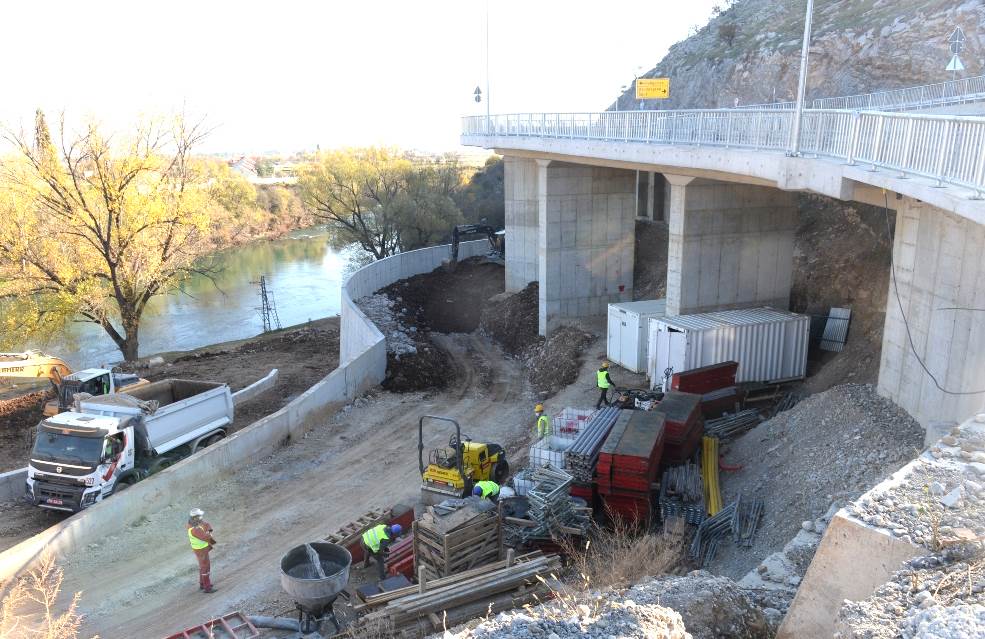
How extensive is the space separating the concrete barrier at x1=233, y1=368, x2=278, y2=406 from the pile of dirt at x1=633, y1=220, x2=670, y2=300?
14.7 m

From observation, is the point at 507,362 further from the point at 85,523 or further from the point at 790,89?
the point at 790,89

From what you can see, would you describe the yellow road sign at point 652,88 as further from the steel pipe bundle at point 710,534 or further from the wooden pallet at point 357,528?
the wooden pallet at point 357,528

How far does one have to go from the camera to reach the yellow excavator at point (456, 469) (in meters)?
13.5

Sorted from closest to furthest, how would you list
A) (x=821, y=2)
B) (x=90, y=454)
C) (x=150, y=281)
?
(x=90, y=454) → (x=150, y=281) → (x=821, y=2)

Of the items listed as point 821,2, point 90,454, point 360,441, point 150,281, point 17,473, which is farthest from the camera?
point 821,2

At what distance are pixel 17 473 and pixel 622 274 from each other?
69.0 ft

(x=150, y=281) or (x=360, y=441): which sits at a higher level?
(x=150, y=281)

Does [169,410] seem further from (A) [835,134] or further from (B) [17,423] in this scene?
(A) [835,134]

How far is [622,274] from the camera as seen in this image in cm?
2861

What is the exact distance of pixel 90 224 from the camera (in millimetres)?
27938

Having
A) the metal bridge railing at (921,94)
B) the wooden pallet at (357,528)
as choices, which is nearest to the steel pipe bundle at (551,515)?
the wooden pallet at (357,528)

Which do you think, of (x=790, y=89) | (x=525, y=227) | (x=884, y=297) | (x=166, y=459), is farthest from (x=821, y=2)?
(x=166, y=459)

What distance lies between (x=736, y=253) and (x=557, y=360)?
7.08 metres

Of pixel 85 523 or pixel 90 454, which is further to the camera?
pixel 90 454
